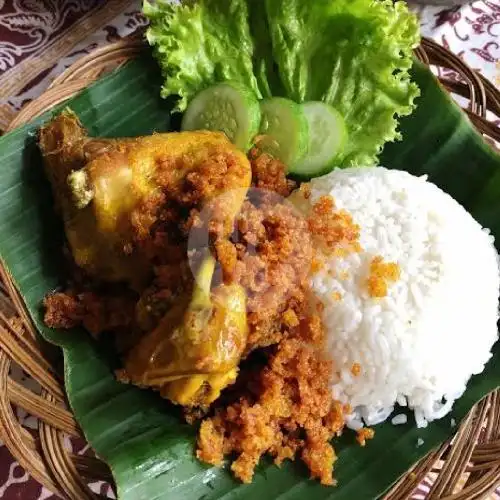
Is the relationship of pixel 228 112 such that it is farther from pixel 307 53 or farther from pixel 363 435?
pixel 363 435

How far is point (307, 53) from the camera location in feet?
10.7

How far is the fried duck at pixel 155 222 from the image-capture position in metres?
2.46

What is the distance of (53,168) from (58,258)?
0.40 metres

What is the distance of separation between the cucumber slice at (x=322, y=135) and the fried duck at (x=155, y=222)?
19.8 inches

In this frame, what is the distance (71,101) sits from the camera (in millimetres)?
3021

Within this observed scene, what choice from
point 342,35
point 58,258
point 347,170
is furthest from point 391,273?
point 58,258

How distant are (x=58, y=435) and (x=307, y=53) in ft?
6.64

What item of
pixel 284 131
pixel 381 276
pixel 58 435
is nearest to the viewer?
pixel 58 435

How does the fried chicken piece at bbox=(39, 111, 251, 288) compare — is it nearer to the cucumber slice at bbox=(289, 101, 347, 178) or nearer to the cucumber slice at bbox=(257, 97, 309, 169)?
the cucumber slice at bbox=(257, 97, 309, 169)

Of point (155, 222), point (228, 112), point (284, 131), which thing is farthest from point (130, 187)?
point (284, 131)

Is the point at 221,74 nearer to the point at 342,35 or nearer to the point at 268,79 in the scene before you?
the point at 268,79

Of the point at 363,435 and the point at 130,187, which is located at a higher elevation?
the point at 130,187

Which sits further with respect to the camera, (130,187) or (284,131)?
(284,131)

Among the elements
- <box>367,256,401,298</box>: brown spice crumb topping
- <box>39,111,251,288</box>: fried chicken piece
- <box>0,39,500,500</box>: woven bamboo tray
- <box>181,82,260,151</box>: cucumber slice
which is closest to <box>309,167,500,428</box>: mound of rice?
<box>367,256,401,298</box>: brown spice crumb topping
